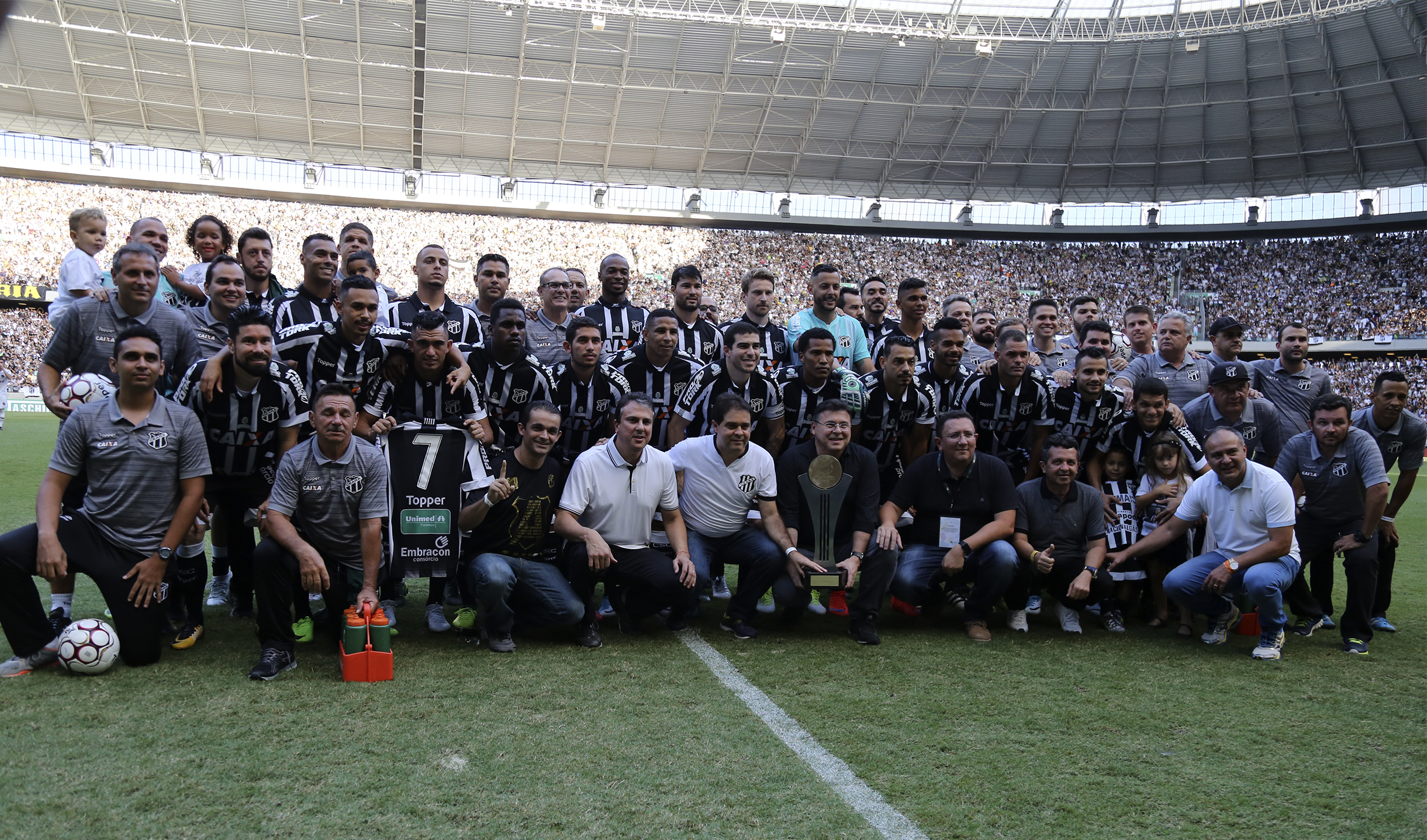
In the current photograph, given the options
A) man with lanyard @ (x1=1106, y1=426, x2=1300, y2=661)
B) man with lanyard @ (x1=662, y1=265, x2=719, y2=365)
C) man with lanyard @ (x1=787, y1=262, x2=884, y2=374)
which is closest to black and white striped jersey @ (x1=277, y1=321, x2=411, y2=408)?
man with lanyard @ (x1=662, y1=265, x2=719, y2=365)

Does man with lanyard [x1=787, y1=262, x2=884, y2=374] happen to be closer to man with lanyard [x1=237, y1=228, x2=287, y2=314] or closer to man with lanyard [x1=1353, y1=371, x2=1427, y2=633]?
man with lanyard [x1=1353, y1=371, x2=1427, y2=633]

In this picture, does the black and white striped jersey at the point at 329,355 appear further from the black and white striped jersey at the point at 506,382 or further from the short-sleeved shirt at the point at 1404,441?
the short-sleeved shirt at the point at 1404,441

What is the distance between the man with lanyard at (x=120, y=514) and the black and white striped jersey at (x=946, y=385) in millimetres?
4667

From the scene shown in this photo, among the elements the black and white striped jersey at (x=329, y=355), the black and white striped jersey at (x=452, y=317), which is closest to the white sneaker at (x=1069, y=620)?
the black and white striped jersey at (x=452, y=317)

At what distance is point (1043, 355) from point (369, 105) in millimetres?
26060

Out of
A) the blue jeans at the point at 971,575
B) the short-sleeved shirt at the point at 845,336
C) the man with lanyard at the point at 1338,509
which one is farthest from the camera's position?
the short-sleeved shirt at the point at 845,336

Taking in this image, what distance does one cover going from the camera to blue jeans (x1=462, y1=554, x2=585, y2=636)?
16.7ft

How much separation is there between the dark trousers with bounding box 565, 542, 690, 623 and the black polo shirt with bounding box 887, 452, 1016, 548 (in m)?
1.61

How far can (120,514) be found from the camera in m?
4.61

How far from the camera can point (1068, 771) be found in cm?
365

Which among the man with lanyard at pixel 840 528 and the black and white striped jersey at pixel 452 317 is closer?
the man with lanyard at pixel 840 528

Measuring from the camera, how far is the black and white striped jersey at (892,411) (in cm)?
646

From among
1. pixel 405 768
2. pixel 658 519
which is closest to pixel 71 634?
pixel 405 768

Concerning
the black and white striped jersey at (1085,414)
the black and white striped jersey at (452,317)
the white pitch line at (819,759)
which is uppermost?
the black and white striped jersey at (452,317)
